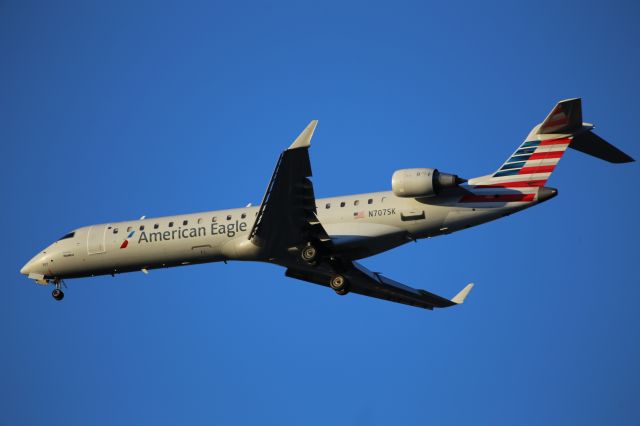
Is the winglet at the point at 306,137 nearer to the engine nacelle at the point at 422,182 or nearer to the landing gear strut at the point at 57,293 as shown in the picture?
the engine nacelle at the point at 422,182

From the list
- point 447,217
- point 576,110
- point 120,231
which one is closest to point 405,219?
point 447,217

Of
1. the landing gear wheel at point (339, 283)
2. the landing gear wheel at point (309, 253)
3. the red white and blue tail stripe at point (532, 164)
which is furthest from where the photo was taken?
the landing gear wheel at point (339, 283)

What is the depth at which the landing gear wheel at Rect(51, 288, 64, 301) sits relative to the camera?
3325 centimetres

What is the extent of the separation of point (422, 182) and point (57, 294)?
1407 cm

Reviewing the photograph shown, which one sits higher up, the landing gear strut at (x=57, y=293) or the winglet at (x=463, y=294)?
the landing gear strut at (x=57, y=293)

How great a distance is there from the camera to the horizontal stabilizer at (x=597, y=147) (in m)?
26.8

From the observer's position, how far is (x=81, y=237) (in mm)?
32594

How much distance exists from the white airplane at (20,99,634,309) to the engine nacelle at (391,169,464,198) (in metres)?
0.03

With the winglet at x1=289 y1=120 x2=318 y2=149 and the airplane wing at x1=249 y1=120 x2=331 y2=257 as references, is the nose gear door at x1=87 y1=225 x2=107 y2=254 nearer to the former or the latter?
the airplane wing at x1=249 y1=120 x2=331 y2=257

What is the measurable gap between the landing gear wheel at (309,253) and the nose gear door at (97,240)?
24.6 ft

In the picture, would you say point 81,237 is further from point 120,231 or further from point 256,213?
point 256,213

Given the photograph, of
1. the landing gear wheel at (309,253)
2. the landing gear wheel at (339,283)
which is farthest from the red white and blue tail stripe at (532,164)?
the landing gear wheel at (339,283)

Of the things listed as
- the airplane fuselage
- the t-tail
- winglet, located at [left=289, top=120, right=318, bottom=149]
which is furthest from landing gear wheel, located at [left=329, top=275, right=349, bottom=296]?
winglet, located at [left=289, top=120, right=318, bottom=149]

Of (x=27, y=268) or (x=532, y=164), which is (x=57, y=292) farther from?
(x=532, y=164)
